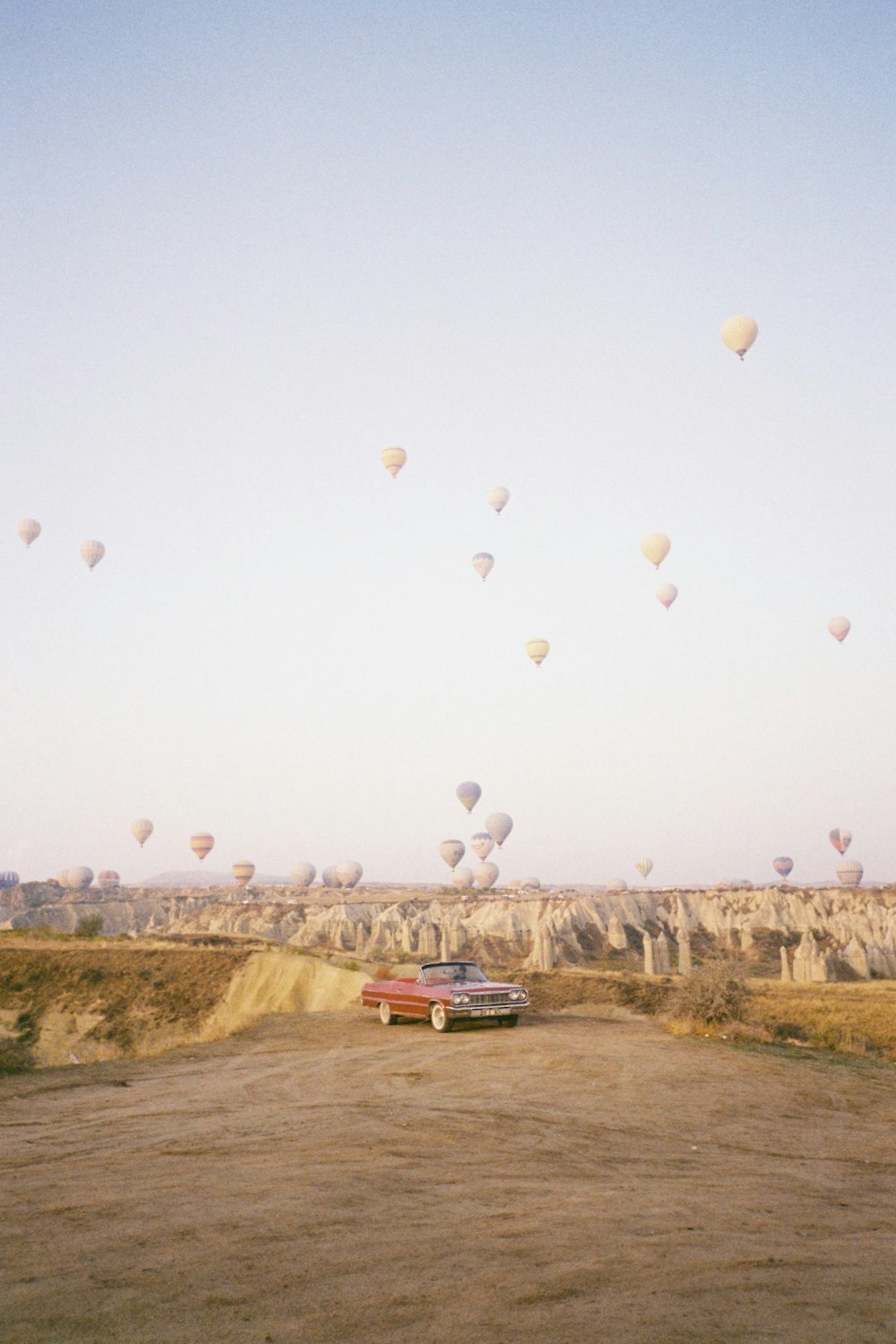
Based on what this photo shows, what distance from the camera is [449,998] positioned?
66.7 ft

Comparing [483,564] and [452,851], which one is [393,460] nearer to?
[483,564]

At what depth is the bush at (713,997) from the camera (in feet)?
67.1

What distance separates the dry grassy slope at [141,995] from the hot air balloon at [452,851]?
3897 inches

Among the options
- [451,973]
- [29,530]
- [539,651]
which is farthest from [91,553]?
[451,973]

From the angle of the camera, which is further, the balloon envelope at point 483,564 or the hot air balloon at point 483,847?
the hot air balloon at point 483,847

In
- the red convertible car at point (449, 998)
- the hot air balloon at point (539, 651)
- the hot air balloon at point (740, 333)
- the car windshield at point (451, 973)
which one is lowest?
the red convertible car at point (449, 998)

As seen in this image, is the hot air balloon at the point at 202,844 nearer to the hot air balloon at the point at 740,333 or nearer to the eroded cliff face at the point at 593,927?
the eroded cliff face at the point at 593,927

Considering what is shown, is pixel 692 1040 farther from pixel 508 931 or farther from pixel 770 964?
pixel 508 931

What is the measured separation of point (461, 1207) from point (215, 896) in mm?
149887

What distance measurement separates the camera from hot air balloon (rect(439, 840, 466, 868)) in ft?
469

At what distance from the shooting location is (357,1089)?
1375cm

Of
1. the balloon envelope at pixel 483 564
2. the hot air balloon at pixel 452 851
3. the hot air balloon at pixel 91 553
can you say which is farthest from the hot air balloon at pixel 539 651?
the hot air balloon at pixel 452 851

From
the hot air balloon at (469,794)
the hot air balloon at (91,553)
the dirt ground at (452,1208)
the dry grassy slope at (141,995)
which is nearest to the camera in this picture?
the dirt ground at (452,1208)

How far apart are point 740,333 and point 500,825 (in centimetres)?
9400
